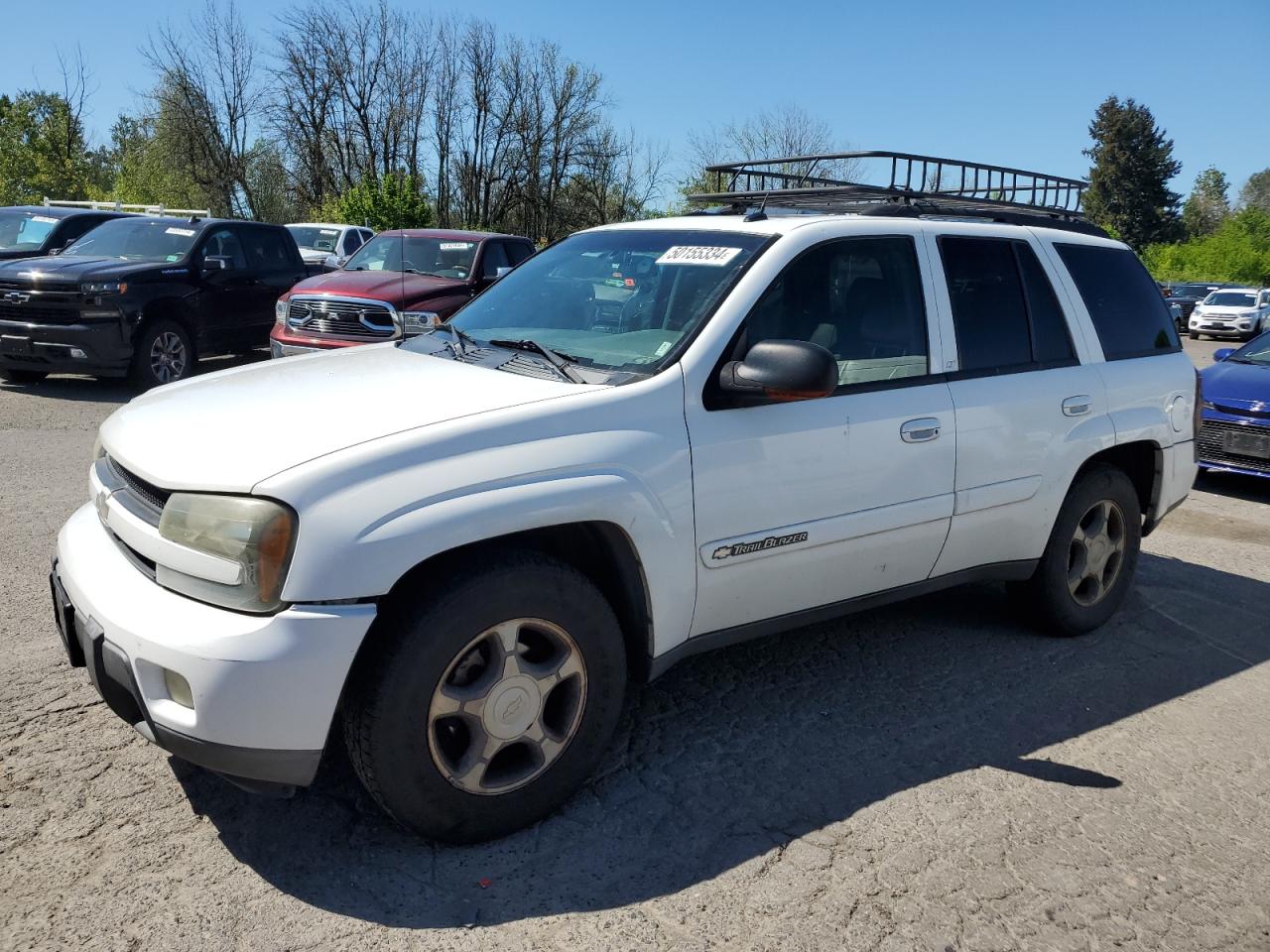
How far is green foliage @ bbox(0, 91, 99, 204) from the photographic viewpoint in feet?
103

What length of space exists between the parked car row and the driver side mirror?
263 inches

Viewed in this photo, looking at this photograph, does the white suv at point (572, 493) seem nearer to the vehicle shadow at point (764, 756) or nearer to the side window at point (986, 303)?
the side window at point (986, 303)

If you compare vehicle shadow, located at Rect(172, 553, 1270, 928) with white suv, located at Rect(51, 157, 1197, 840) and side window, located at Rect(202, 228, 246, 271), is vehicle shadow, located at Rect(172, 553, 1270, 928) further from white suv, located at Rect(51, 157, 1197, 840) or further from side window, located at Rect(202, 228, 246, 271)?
side window, located at Rect(202, 228, 246, 271)

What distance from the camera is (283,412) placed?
118 inches

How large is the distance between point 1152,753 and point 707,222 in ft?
8.37

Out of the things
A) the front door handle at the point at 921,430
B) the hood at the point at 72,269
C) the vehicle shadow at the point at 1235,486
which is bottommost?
the vehicle shadow at the point at 1235,486

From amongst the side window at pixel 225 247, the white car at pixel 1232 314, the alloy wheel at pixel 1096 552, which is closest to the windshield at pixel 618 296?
the alloy wheel at pixel 1096 552

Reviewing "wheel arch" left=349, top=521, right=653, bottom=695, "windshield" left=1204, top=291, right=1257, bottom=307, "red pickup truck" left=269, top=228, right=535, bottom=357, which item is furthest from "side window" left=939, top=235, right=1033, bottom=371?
"windshield" left=1204, top=291, right=1257, bottom=307

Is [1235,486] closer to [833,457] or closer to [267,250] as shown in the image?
[833,457]

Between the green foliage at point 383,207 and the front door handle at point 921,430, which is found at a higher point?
the green foliage at point 383,207

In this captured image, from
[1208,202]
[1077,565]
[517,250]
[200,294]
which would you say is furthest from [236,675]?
[1208,202]

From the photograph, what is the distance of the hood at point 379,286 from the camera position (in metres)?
10.2

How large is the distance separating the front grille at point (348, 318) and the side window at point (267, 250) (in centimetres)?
242

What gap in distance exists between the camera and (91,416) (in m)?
9.30
